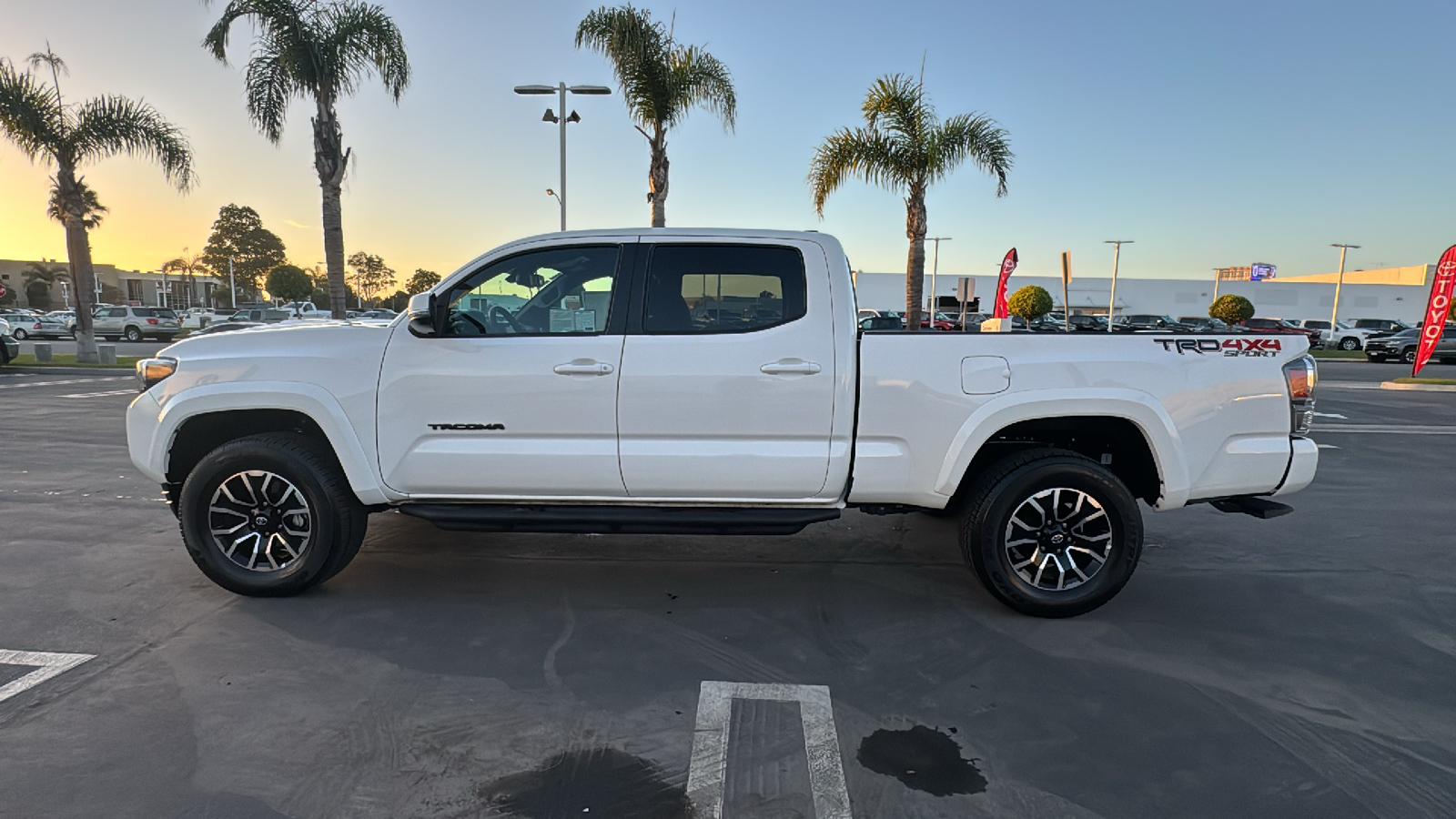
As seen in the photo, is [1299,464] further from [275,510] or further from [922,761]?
[275,510]

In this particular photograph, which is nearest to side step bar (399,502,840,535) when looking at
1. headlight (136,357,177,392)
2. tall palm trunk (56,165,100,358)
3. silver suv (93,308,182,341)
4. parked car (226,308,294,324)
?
headlight (136,357,177,392)

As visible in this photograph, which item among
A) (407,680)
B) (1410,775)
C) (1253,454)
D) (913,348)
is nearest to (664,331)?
(913,348)

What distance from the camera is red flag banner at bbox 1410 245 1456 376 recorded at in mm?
18391

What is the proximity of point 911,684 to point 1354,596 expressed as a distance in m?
3.04

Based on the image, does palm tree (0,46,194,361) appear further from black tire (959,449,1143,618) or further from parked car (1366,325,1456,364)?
parked car (1366,325,1456,364)

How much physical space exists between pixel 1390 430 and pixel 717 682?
1221 cm

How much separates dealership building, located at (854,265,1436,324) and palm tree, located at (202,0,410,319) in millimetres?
59880

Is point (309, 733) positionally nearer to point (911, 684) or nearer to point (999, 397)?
point (911, 684)

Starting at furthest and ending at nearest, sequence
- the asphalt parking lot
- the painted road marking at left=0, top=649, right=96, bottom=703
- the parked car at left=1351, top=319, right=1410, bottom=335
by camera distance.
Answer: the parked car at left=1351, top=319, right=1410, bottom=335
the painted road marking at left=0, top=649, right=96, bottom=703
the asphalt parking lot

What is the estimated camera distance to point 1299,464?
13.2 feet

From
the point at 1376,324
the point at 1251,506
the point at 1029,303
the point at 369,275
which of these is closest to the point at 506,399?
the point at 1251,506

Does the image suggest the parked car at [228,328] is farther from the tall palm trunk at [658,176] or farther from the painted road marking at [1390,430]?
the painted road marking at [1390,430]

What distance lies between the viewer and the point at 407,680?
134 inches

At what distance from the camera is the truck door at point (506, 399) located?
4.04 meters
